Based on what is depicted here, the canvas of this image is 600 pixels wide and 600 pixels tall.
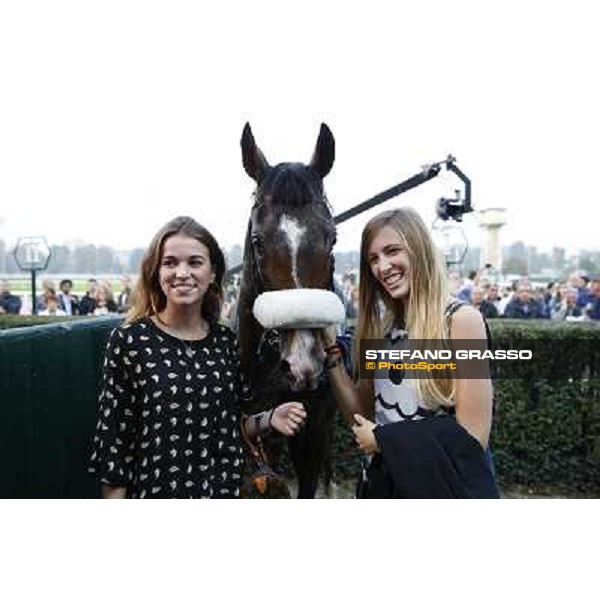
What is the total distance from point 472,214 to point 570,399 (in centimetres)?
117

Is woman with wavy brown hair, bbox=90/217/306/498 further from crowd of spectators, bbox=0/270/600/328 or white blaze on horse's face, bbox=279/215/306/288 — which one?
crowd of spectators, bbox=0/270/600/328

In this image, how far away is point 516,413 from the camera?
9.18ft

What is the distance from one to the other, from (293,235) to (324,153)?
11.5 inches

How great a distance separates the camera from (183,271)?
134 cm

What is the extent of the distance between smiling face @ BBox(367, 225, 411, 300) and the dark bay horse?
0.17m

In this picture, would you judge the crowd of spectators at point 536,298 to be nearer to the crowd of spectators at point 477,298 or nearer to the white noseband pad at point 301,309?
the crowd of spectators at point 477,298

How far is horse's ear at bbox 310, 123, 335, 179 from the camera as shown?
1.72m

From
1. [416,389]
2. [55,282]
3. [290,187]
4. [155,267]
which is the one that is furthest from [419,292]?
[55,282]

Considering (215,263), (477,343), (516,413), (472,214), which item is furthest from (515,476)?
(215,263)

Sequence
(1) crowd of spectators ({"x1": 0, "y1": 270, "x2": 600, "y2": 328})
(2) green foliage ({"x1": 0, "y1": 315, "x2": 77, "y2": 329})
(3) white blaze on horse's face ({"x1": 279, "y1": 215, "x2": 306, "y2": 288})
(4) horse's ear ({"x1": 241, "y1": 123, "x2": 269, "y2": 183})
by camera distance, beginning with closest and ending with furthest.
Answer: (3) white blaze on horse's face ({"x1": 279, "y1": 215, "x2": 306, "y2": 288}), (4) horse's ear ({"x1": 241, "y1": 123, "x2": 269, "y2": 183}), (1) crowd of spectators ({"x1": 0, "y1": 270, "x2": 600, "y2": 328}), (2) green foliage ({"x1": 0, "y1": 315, "x2": 77, "y2": 329})

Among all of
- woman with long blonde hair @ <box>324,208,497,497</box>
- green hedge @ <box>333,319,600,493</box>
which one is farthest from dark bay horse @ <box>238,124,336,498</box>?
green hedge @ <box>333,319,600,493</box>

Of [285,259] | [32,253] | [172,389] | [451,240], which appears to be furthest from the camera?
[32,253]

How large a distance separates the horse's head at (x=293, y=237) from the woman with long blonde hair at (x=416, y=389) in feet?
0.39

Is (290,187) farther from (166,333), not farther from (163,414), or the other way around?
(163,414)
